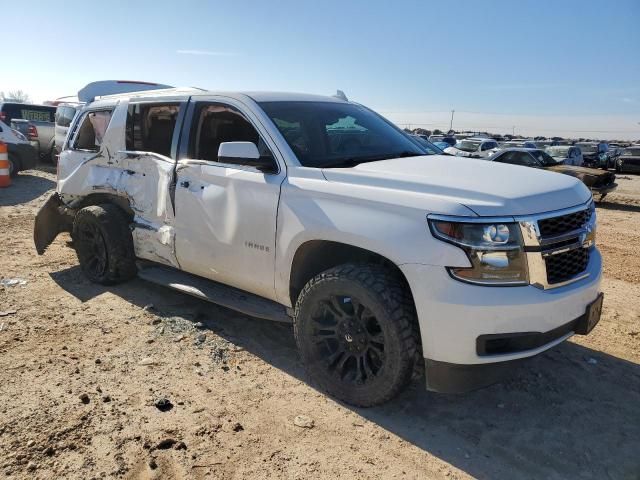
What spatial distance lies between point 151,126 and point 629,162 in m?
25.8

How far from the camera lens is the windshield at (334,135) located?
3531 mm

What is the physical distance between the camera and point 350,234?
2.92 metres

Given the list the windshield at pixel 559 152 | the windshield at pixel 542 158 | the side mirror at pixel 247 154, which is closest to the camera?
the side mirror at pixel 247 154

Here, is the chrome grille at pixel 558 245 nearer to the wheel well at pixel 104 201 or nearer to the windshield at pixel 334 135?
the windshield at pixel 334 135

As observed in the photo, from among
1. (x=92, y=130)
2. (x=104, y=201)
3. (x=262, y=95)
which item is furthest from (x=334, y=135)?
(x=92, y=130)

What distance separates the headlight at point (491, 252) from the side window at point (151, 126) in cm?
278

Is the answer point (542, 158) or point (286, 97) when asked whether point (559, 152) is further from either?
point (286, 97)

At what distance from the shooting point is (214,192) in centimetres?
378

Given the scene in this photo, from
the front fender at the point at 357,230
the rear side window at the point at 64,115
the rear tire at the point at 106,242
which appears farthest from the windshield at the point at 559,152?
the front fender at the point at 357,230

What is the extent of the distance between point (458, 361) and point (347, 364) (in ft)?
2.74

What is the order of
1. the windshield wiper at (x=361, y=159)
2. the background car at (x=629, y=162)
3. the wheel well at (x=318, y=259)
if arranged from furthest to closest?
the background car at (x=629, y=162), the windshield wiper at (x=361, y=159), the wheel well at (x=318, y=259)

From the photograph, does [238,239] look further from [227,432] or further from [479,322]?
[479,322]

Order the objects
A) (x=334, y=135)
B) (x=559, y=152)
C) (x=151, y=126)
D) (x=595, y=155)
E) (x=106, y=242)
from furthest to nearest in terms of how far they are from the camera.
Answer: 1. (x=595, y=155)
2. (x=559, y=152)
3. (x=106, y=242)
4. (x=151, y=126)
5. (x=334, y=135)

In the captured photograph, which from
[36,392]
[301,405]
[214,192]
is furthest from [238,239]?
[36,392]
